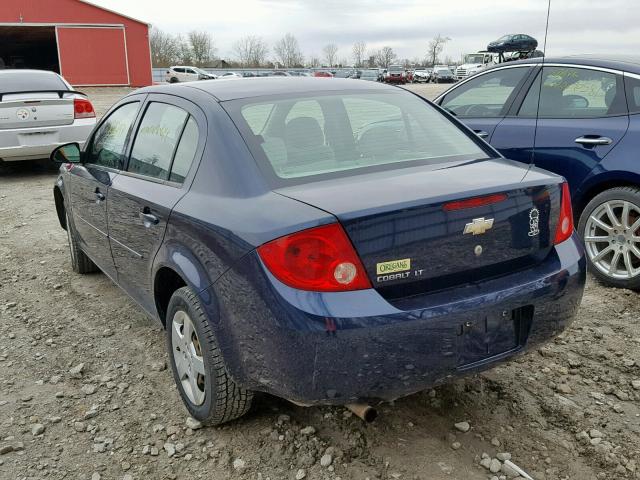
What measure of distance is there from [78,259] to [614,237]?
163 inches

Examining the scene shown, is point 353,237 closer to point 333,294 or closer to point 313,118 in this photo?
point 333,294

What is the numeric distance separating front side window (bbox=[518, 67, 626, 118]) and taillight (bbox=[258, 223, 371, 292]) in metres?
2.73

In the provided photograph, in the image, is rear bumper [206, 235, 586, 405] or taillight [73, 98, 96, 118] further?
taillight [73, 98, 96, 118]

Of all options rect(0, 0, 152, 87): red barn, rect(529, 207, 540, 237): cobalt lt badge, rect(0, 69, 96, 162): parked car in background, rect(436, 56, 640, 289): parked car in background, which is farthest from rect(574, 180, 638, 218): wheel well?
rect(0, 0, 152, 87): red barn

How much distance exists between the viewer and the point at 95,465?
267 centimetres

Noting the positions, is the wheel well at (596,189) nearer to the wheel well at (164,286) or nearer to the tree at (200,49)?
the wheel well at (164,286)

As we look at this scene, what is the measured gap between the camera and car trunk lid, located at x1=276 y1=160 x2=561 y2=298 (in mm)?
2236

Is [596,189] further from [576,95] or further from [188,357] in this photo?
[188,357]

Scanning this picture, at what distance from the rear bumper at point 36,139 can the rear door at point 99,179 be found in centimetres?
478

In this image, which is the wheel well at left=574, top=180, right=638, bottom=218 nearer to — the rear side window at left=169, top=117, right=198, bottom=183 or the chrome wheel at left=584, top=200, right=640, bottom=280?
the chrome wheel at left=584, top=200, right=640, bottom=280

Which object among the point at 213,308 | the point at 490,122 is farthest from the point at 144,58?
the point at 213,308

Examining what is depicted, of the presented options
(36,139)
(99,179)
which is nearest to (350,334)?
(99,179)

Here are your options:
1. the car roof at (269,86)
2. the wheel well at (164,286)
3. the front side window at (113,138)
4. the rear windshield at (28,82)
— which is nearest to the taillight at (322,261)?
the wheel well at (164,286)

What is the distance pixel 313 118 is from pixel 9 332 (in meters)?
2.59
